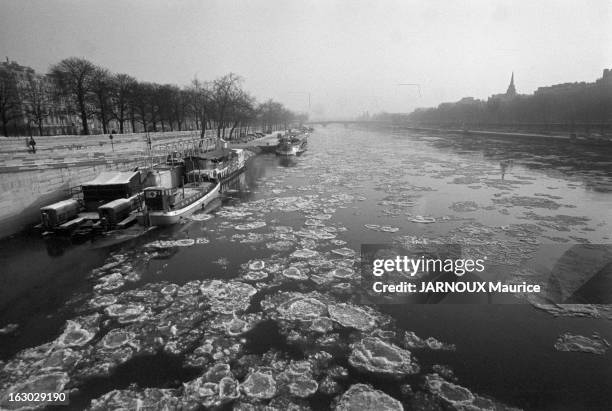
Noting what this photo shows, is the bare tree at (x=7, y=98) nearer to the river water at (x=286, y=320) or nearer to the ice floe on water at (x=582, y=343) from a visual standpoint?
the river water at (x=286, y=320)

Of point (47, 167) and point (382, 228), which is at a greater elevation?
point (47, 167)

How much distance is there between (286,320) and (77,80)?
54388 mm

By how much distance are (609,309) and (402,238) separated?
8452mm

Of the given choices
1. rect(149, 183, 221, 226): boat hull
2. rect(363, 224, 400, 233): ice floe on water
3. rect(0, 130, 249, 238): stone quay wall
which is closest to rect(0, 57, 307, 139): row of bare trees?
rect(0, 130, 249, 238): stone quay wall

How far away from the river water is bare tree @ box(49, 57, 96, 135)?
34.7 meters

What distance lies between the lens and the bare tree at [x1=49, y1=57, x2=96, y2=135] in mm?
46281

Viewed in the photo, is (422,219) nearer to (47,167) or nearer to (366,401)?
(366,401)

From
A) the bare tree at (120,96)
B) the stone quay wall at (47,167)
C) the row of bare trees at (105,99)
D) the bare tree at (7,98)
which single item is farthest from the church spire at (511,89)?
the bare tree at (7,98)

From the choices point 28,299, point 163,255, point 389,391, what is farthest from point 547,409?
point 28,299

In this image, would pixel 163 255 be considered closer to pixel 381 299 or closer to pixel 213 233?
pixel 213 233

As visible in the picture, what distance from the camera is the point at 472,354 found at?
29.5 ft

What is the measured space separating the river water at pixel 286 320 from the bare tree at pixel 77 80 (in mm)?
34721

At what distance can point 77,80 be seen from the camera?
48.0 metres

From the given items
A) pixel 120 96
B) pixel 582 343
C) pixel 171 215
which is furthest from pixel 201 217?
pixel 120 96
